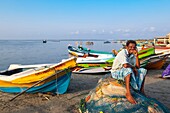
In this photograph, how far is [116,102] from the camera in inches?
157

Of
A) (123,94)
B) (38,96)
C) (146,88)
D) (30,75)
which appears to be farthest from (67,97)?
(146,88)

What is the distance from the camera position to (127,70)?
3916 millimetres

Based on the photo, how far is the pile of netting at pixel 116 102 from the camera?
12.5 feet

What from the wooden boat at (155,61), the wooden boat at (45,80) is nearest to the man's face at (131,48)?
the wooden boat at (45,80)

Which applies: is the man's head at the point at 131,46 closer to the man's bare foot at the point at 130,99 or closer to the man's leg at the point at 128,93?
the man's leg at the point at 128,93

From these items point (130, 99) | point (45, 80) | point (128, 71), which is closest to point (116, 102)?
point (130, 99)

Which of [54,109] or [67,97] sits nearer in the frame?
[54,109]

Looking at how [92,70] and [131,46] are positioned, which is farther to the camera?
[92,70]

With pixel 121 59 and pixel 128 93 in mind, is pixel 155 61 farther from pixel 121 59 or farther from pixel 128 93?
pixel 128 93

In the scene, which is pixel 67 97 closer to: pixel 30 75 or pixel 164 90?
pixel 30 75

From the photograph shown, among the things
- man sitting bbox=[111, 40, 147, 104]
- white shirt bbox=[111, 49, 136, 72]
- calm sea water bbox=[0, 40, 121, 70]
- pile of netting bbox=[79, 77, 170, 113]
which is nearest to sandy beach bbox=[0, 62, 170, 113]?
pile of netting bbox=[79, 77, 170, 113]

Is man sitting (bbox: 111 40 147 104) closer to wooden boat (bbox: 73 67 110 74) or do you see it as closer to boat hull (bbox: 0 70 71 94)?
boat hull (bbox: 0 70 71 94)

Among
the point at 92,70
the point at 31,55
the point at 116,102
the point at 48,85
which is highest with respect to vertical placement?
the point at 116,102

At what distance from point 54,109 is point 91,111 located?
54.4 inches
